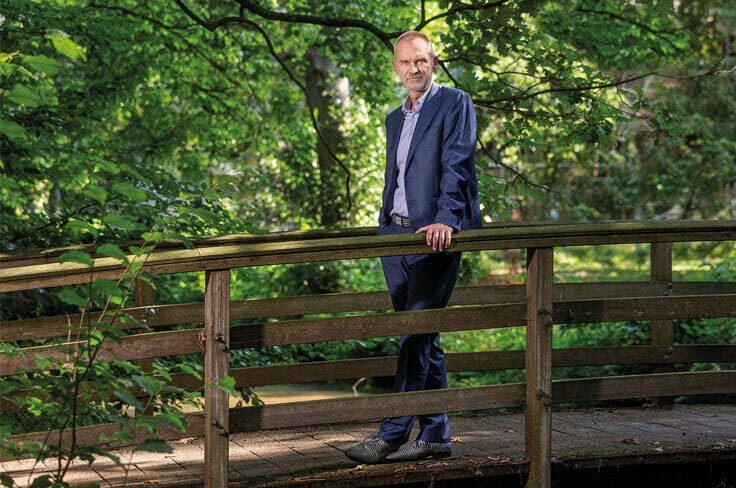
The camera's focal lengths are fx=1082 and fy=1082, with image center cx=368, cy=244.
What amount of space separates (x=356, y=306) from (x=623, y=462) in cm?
183

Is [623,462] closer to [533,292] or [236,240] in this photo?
[533,292]

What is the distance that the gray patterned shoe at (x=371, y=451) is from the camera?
5141mm

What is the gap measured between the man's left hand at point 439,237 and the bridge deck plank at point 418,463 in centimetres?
103

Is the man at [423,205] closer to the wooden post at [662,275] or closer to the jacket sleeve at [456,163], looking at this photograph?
the jacket sleeve at [456,163]

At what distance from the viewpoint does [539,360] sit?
17.0 feet

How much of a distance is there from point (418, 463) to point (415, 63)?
1.89m

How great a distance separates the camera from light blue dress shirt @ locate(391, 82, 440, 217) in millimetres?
5164

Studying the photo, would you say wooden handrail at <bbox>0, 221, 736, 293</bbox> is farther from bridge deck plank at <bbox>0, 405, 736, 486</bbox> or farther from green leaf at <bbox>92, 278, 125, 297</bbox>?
bridge deck plank at <bbox>0, 405, 736, 486</bbox>

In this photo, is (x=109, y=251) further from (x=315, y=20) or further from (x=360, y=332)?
(x=315, y=20)

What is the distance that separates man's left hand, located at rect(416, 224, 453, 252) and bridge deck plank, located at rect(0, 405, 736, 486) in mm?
1034

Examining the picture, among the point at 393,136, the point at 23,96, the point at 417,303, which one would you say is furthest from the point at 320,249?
the point at 23,96

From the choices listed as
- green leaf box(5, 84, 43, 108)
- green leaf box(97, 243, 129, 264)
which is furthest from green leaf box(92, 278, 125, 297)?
green leaf box(5, 84, 43, 108)

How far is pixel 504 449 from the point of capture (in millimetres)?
5602

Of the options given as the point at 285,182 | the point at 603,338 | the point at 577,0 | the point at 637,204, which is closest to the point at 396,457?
the point at 603,338
